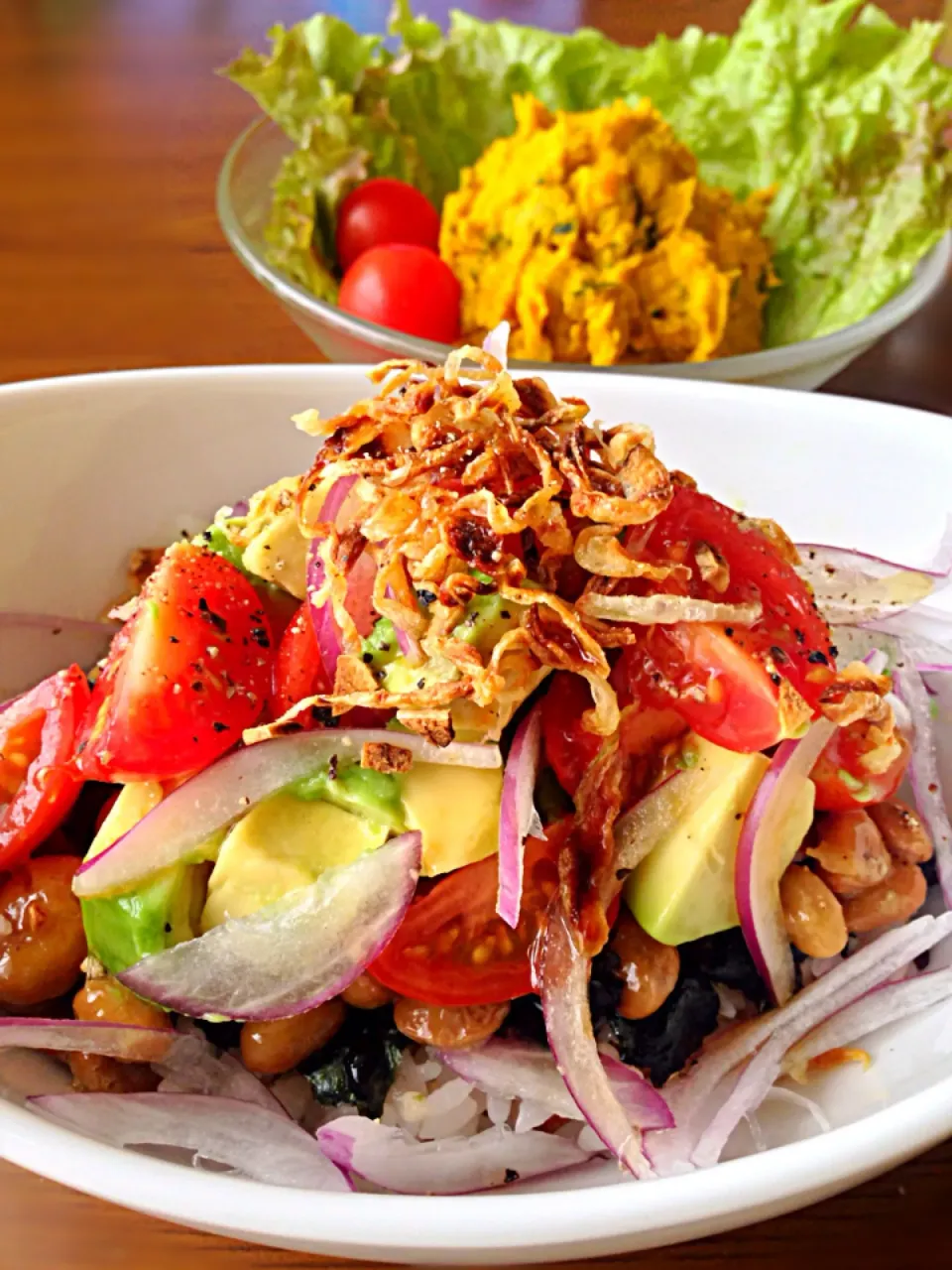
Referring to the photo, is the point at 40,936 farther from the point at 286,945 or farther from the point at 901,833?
the point at 901,833

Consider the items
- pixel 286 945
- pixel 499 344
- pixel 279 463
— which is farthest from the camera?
pixel 279 463

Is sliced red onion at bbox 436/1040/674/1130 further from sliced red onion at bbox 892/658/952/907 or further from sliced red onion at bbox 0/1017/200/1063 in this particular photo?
sliced red onion at bbox 892/658/952/907

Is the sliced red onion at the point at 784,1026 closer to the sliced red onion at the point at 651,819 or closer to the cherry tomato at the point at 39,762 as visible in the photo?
the sliced red onion at the point at 651,819

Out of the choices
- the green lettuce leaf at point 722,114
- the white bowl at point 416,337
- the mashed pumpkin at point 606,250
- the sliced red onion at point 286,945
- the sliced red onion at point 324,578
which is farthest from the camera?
the green lettuce leaf at point 722,114

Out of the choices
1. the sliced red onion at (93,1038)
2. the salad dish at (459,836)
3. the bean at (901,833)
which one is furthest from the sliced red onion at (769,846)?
the sliced red onion at (93,1038)

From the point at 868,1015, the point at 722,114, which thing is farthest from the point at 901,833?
the point at 722,114

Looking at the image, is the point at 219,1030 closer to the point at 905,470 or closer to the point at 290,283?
the point at 905,470

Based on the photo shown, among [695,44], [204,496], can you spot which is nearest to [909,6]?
[695,44]
